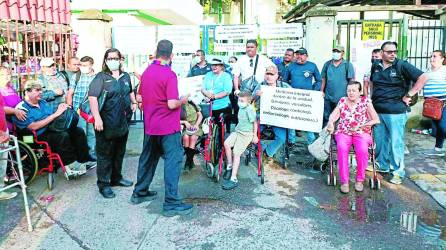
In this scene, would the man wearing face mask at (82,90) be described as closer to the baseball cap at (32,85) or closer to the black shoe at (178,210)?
the baseball cap at (32,85)

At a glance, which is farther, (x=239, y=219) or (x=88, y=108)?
(x=88, y=108)

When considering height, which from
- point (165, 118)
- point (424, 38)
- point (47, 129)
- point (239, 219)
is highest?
point (424, 38)

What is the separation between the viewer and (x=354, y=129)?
571 centimetres

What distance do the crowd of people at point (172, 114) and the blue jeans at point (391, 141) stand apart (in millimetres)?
13

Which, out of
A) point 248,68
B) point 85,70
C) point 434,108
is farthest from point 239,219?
point 434,108

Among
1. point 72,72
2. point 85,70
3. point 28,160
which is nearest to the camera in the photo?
point 28,160

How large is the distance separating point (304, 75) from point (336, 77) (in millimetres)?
637

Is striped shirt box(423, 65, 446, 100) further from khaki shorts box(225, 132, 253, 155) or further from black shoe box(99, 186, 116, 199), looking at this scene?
black shoe box(99, 186, 116, 199)

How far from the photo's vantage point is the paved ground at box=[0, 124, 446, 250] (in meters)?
4.23

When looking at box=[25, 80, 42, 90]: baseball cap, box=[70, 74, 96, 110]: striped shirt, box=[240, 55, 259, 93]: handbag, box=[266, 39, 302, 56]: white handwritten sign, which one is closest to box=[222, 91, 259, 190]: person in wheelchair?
box=[240, 55, 259, 93]: handbag

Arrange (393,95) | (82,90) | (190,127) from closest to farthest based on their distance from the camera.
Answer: (393,95), (190,127), (82,90)

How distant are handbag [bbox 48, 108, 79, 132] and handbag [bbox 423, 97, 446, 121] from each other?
5.61m

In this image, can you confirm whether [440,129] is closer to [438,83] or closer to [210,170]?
[438,83]

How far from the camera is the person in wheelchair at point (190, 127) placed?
6.38 meters
